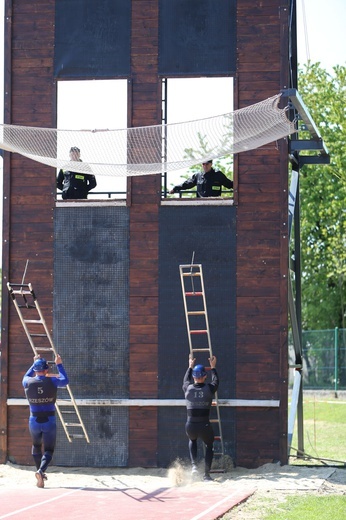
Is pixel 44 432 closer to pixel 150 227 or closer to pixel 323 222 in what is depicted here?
pixel 150 227

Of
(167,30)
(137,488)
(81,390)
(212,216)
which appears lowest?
(137,488)

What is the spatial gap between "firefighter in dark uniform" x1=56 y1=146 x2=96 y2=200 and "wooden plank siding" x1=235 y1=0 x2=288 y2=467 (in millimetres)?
2846

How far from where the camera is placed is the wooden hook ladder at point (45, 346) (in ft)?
60.3

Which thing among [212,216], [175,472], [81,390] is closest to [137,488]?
[175,472]

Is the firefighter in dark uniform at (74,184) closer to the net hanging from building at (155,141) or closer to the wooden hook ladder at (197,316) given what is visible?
the net hanging from building at (155,141)

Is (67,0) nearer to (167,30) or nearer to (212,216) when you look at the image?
(167,30)

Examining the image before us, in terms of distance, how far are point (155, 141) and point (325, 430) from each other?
1412 cm

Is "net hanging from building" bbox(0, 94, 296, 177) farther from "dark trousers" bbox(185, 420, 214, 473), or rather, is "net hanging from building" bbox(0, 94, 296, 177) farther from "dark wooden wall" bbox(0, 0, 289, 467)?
"dark trousers" bbox(185, 420, 214, 473)

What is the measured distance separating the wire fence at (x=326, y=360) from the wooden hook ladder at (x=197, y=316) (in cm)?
1943

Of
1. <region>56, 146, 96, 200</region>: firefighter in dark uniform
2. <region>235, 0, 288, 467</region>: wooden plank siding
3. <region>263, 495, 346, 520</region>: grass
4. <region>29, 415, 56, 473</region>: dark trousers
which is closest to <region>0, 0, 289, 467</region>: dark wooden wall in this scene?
<region>235, 0, 288, 467</region>: wooden plank siding

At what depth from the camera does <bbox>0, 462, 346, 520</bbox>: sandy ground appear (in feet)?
52.8

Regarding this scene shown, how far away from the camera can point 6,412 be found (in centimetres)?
1928

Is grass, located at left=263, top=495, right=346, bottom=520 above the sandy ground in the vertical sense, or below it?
above

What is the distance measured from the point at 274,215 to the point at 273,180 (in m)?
0.62
